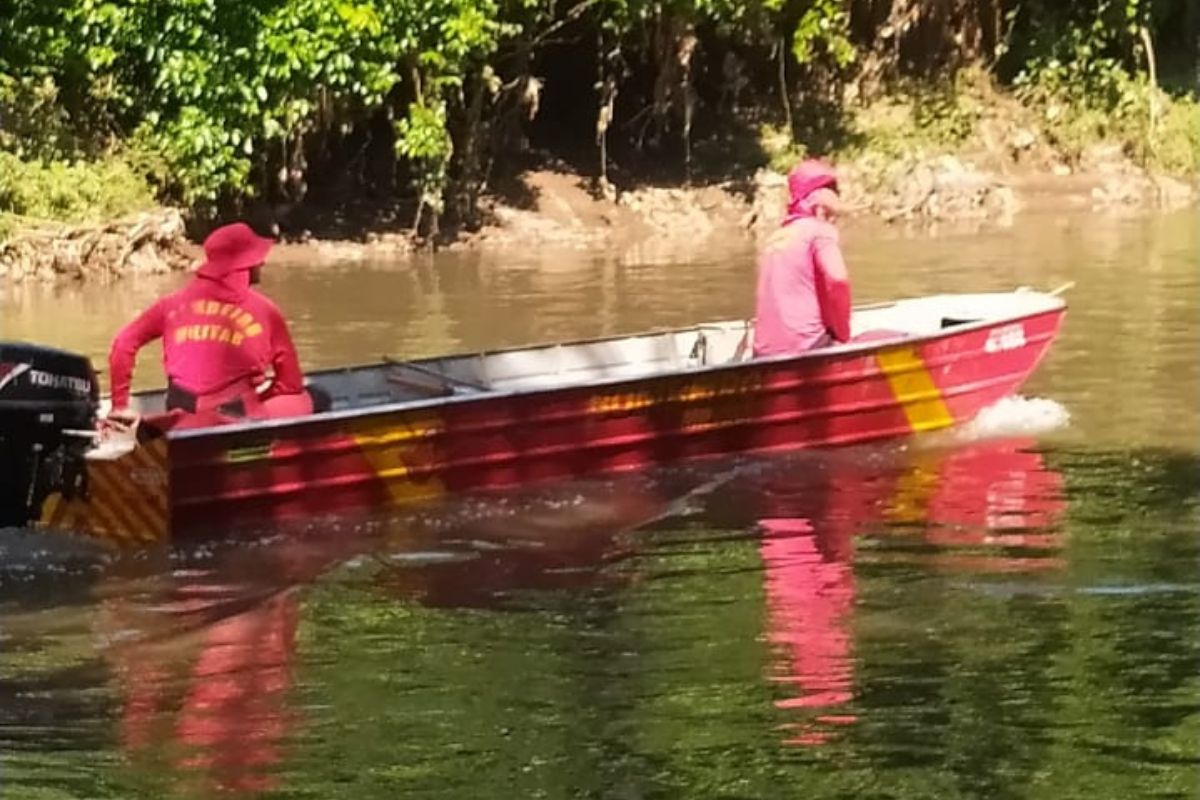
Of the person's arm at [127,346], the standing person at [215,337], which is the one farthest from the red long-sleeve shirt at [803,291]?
the person's arm at [127,346]

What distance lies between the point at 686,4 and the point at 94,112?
6.68m

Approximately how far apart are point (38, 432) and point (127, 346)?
64 cm

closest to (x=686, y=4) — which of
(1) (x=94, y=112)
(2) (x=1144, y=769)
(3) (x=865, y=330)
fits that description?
(1) (x=94, y=112)

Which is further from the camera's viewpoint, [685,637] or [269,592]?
[269,592]

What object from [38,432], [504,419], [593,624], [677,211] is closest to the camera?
[593,624]

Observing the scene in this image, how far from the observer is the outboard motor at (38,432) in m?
8.97

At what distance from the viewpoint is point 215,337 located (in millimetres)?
9484

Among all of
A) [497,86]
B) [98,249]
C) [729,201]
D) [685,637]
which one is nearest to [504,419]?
[685,637]

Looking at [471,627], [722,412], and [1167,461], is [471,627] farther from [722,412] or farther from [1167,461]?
[1167,461]

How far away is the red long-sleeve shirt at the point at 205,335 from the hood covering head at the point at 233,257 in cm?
2

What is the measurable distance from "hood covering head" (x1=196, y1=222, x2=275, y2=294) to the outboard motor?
75cm

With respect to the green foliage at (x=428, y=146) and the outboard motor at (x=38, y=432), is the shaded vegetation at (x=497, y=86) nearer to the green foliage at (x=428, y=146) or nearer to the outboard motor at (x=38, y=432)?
the green foliage at (x=428, y=146)

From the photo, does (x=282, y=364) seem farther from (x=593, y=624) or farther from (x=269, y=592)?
(x=593, y=624)

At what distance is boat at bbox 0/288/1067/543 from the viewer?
9.12 m
